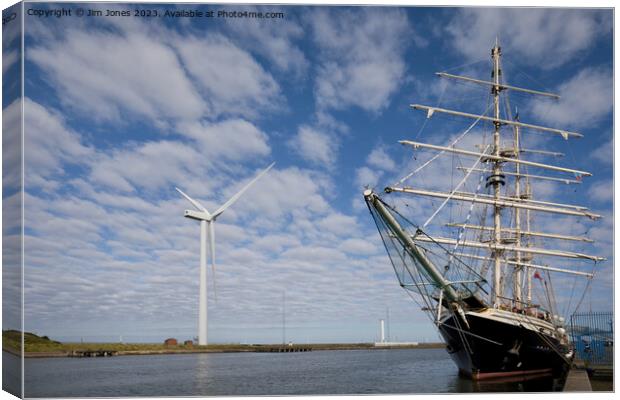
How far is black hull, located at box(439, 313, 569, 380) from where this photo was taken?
26.4m

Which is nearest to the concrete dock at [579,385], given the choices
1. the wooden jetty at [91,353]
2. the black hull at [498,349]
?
the black hull at [498,349]

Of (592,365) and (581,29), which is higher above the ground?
(581,29)

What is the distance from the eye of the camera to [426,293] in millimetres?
23609

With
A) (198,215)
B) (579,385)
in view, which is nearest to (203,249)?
(198,215)

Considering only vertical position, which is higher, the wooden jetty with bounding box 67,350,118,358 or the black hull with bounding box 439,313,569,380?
the black hull with bounding box 439,313,569,380

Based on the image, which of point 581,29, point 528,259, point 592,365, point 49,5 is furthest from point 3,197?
point 528,259

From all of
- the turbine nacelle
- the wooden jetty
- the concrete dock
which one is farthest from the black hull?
the wooden jetty

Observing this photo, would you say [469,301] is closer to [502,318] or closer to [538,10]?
[502,318]

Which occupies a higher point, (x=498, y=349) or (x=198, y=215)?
(x=198, y=215)

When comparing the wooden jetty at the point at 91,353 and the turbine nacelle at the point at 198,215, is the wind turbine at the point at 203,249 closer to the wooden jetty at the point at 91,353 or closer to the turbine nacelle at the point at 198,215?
the turbine nacelle at the point at 198,215

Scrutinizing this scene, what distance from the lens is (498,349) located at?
26.5 metres

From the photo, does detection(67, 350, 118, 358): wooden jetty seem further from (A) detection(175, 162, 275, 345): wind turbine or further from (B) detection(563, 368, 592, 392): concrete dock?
(B) detection(563, 368, 592, 392): concrete dock

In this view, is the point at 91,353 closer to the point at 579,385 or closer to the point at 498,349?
the point at 498,349

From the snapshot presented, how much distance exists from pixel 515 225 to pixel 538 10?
98.5 feet
